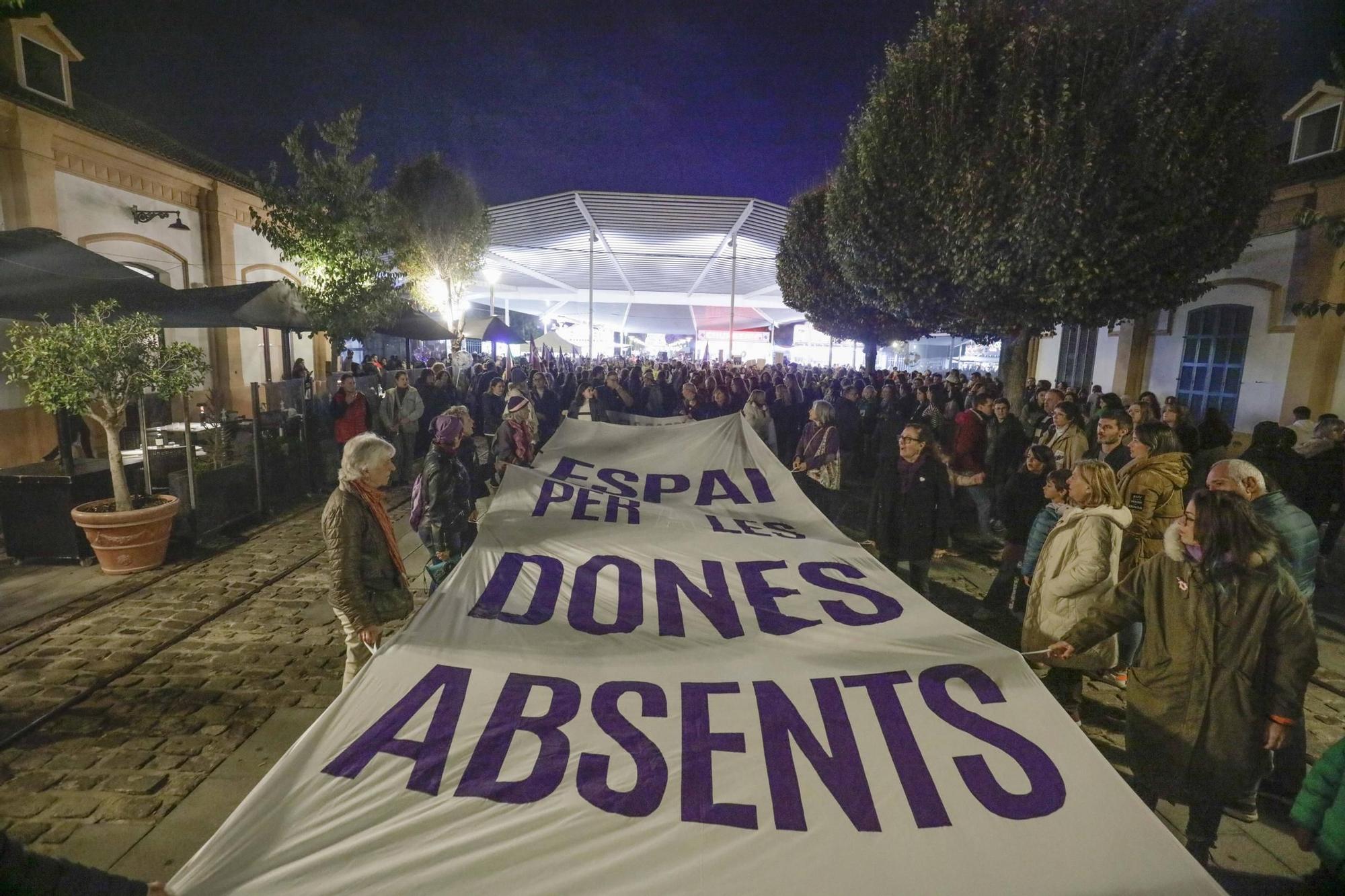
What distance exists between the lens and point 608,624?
315 centimetres

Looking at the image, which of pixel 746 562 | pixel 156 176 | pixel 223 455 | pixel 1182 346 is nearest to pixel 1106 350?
pixel 1182 346

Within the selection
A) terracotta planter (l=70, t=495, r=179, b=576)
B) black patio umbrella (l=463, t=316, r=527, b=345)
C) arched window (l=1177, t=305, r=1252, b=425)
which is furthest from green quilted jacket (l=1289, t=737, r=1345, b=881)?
black patio umbrella (l=463, t=316, r=527, b=345)

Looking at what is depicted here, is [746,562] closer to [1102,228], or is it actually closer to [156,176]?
[1102,228]

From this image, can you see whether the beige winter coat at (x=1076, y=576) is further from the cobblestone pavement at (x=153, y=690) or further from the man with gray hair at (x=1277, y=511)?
the cobblestone pavement at (x=153, y=690)

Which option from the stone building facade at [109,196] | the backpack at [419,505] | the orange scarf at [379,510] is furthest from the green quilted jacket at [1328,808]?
the stone building facade at [109,196]

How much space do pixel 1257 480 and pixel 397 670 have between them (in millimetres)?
4655

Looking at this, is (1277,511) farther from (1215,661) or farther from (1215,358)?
(1215,358)

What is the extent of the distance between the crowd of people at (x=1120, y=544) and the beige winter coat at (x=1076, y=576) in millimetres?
12

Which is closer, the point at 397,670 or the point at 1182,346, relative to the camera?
the point at 397,670

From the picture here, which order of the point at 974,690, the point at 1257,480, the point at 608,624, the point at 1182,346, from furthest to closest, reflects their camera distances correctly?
the point at 1182,346 < the point at 1257,480 < the point at 608,624 < the point at 974,690

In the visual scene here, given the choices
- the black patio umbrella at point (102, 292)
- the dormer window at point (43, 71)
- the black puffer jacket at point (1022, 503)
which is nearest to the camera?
the black puffer jacket at point (1022, 503)

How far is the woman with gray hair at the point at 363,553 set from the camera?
365cm

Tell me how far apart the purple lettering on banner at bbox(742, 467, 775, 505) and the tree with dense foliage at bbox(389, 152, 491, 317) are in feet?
61.1

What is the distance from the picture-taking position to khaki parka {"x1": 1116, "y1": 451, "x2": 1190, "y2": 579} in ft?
15.1
